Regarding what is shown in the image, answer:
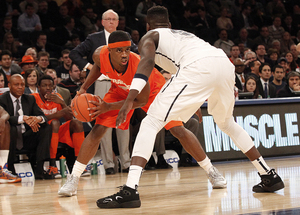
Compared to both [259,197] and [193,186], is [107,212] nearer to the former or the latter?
[259,197]

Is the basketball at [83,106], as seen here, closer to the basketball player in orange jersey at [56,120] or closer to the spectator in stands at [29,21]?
the basketball player in orange jersey at [56,120]

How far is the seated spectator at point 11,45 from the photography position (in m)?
9.30

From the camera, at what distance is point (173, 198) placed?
3379 mm

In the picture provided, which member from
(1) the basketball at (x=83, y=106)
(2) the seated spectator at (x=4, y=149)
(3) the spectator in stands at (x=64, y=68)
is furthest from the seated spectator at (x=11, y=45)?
(1) the basketball at (x=83, y=106)

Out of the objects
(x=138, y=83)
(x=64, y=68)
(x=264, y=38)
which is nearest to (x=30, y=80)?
(x=64, y=68)

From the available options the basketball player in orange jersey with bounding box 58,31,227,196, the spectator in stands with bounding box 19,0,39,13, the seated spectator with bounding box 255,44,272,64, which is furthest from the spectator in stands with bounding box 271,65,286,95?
the spectator in stands with bounding box 19,0,39,13

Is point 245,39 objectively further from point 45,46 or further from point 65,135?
point 65,135

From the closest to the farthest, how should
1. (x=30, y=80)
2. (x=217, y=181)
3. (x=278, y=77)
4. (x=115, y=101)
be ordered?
(x=217, y=181) → (x=115, y=101) → (x=30, y=80) → (x=278, y=77)

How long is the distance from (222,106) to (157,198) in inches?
37.3

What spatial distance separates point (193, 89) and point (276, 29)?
1140 centimetres

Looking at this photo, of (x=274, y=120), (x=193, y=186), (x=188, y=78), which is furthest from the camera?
(x=274, y=120)

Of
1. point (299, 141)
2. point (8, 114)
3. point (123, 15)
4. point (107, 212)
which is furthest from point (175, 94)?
point (123, 15)

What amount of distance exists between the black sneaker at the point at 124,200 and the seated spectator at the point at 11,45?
7174mm

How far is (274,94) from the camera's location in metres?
8.47
